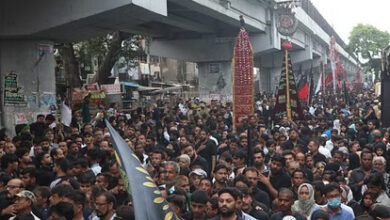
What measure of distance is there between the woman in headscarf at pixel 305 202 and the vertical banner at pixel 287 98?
7.51 meters

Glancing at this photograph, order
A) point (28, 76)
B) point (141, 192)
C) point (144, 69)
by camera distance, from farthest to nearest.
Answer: point (144, 69) → point (28, 76) → point (141, 192)

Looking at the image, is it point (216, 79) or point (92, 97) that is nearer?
point (92, 97)

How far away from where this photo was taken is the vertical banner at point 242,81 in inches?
483

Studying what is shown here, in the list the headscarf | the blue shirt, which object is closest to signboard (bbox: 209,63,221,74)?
the headscarf

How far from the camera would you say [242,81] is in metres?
12.4

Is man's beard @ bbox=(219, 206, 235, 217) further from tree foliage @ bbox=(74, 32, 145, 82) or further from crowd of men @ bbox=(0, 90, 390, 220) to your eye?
tree foliage @ bbox=(74, 32, 145, 82)

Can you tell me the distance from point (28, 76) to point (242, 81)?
5.48 meters

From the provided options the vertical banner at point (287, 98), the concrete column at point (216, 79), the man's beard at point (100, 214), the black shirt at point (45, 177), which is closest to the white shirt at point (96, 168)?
the black shirt at point (45, 177)

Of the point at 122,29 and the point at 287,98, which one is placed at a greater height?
the point at 122,29

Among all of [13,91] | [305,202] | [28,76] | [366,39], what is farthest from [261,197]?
[366,39]

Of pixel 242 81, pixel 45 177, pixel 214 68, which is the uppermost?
pixel 214 68

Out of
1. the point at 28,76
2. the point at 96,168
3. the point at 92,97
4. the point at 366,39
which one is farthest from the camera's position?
the point at 366,39

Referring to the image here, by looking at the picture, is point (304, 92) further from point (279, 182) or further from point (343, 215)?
point (343, 215)

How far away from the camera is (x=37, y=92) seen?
1277 cm
